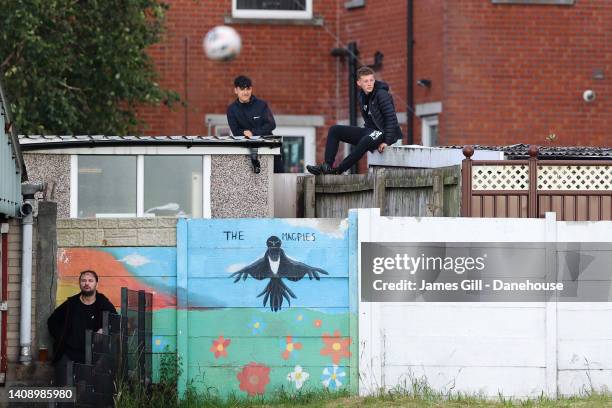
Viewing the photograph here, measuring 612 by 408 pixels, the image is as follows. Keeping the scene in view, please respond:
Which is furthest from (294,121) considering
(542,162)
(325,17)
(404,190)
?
(542,162)

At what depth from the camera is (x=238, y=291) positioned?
13.8 metres

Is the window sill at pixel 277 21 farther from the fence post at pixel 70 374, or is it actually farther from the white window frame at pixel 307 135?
the fence post at pixel 70 374

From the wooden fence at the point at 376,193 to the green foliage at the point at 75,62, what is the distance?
4.42 meters

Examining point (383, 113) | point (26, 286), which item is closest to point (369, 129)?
point (383, 113)

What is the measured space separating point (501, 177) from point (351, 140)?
2.75m

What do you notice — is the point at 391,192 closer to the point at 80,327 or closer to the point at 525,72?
the point at 80,327

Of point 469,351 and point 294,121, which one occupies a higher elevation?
point 294,121

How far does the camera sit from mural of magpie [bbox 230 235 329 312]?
1377 cm

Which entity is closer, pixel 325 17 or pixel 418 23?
pixel 418 23

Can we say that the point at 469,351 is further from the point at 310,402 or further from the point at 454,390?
the point at 310,402

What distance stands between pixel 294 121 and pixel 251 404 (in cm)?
1178

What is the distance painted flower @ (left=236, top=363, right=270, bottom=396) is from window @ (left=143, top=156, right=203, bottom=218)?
8.39 ft

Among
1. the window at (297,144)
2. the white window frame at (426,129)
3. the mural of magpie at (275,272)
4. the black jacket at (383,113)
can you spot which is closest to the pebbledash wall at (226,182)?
the black jacket at (383,113)

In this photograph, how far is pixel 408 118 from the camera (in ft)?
76.6
